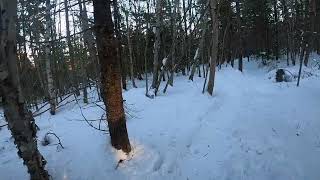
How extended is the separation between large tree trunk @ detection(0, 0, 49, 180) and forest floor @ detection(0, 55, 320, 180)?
156cm

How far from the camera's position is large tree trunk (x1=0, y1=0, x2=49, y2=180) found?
16.5 ft

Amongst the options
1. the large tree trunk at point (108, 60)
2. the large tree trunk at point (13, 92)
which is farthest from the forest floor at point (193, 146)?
the large tree trunk at point (13, 92)

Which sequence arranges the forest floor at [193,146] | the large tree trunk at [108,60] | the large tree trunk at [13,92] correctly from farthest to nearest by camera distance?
1. the forest floor at [193,146]
2. the large tree trunk at [108,60]
3. the large tree trunk at [13,92]

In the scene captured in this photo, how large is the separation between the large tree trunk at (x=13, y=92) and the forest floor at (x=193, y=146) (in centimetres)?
156

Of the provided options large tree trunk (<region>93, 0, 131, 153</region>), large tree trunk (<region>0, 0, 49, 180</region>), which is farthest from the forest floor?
large tree trunk (<region>0, 0, 49, 180</region>)

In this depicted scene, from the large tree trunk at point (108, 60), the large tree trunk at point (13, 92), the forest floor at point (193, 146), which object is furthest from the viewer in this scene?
the forest floor at point (193, 146)

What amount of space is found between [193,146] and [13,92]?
4.43 meters

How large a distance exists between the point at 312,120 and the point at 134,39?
2355cm

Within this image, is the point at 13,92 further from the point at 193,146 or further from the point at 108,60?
the point at 193,146

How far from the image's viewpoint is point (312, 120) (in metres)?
9.98

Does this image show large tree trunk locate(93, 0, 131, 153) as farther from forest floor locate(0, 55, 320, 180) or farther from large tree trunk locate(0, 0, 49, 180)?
large tree trunk locate(0, 0, 49, 180)

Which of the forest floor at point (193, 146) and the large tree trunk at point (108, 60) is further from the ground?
the large tree trunk at point (108, 60)

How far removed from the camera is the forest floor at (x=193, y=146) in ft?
23.2

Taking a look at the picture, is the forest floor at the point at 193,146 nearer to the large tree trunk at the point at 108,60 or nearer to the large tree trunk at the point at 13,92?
the large tree trunk at the point at 108,60
